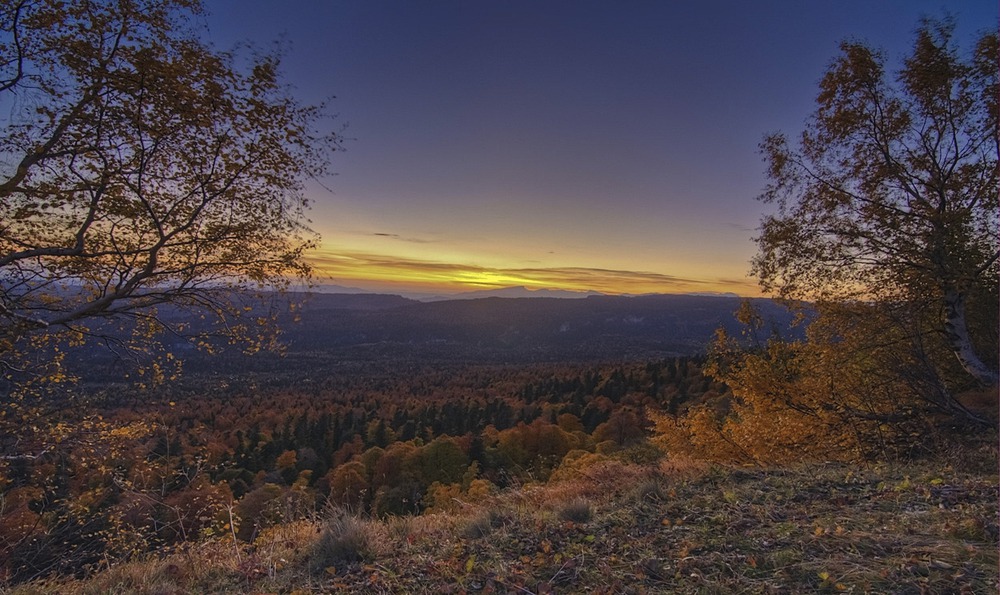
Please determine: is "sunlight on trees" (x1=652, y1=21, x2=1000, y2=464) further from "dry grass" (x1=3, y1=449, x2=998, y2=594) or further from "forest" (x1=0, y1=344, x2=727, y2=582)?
"forest" (x1=0, y1=344, x2=727, y2=582)

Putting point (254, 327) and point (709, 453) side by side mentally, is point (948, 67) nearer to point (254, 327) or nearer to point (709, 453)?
point (709, 453)

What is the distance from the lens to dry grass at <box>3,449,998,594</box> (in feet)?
11.5

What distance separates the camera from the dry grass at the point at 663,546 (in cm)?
350

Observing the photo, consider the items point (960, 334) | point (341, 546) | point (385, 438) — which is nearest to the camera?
point (341, 546)

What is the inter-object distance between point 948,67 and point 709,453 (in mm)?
12085

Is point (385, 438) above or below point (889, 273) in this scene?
below

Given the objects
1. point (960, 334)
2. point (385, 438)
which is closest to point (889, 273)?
point (960, 334)

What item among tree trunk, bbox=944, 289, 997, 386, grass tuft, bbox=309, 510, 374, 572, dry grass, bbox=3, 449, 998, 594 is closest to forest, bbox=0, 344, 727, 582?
dry grass, bbox=3, 449, 998, 594

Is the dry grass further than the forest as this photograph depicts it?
No

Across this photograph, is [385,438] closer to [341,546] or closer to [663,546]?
[341,546]

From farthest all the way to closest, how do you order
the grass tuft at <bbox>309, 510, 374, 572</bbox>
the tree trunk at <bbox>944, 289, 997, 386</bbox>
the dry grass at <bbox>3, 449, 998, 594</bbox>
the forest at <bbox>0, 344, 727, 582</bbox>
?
1. the forest at <bbox>0, 344, 727, 582</bbox>
2. the tree trunk at <bbox>944, 289, 997, 386</bbox>
3. the grass tuft at <bbox>309, 510, 374, 572</bbox>
4. the dry grass at <bbox>3, 449, 998, 594</bbox>

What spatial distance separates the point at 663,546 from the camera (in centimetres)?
439

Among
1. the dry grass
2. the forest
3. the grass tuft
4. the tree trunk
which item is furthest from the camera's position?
the forest

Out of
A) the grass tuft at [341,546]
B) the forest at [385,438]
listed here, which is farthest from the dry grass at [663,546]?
the forest at [385,438]
